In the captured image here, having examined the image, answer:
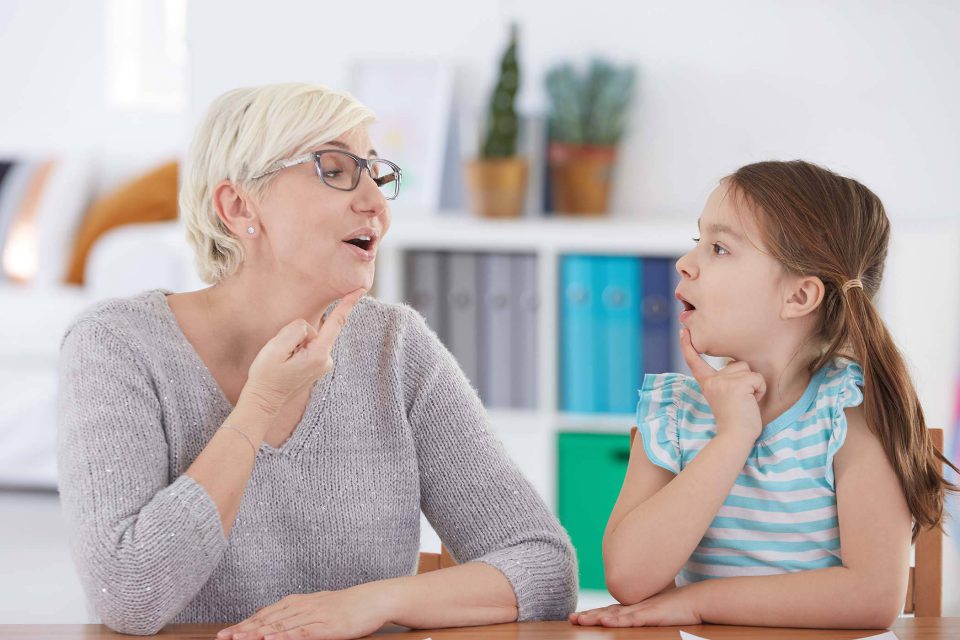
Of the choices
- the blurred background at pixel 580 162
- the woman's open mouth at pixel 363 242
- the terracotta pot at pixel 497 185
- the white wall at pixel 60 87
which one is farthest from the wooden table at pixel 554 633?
the white wall at pixel 60 87

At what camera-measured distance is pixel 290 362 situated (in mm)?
1334

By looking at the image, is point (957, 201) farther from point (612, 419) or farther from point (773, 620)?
point (773, 620)

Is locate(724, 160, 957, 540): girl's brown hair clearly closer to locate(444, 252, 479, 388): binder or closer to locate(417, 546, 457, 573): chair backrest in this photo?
locate(417, 546, 457, 573): chair backrest

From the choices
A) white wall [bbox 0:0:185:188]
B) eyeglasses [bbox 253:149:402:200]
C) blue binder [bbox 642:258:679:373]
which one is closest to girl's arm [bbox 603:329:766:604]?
eyeglasses [bbox 253:149:402:200]

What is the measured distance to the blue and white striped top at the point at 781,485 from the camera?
1.29m

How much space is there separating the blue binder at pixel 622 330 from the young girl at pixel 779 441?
1478 mm

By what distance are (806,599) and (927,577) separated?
31cm

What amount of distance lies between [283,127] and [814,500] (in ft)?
2.58

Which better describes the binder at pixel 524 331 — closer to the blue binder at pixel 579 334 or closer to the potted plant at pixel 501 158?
the blue binder at pixel 579 334

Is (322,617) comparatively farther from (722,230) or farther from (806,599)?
(722,230)

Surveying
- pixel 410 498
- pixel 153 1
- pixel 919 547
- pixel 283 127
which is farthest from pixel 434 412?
pixel 153 1

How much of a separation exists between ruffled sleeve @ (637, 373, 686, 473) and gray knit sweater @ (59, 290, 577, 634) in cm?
16

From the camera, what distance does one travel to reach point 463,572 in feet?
4.25

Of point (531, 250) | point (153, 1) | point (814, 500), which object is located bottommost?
point (814, 500)
